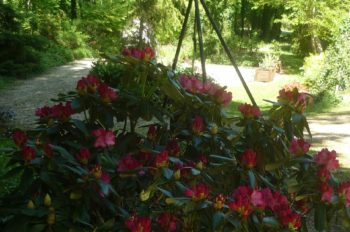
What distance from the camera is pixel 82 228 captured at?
1.47 m

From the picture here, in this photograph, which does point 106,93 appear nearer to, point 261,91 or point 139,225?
point 139,225

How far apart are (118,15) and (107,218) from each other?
21770 millimetres

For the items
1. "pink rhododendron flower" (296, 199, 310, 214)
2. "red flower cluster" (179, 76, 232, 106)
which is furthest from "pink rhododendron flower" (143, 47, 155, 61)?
"pink rhododendron flower" (296, 199, 310, 214)

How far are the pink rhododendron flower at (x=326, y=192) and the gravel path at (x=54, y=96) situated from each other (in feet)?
15.2

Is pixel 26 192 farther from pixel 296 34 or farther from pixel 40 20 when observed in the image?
pixel 296 34

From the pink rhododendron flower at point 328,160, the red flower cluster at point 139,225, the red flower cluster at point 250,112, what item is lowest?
the red flower cluster at point 139,225

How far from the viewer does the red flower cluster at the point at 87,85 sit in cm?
175

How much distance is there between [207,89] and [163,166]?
545 millimetres

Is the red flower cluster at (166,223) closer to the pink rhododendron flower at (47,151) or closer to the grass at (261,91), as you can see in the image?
the pink rhododendron flower at (47,151)

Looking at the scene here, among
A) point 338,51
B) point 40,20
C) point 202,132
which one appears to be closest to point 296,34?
point 338,51

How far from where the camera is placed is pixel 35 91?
1184 cm

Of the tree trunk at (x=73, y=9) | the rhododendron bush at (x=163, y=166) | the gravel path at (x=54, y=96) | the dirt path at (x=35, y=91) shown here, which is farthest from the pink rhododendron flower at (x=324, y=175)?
the tree trunk at (x=73, y=9)

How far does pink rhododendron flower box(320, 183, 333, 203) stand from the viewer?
1580 mm

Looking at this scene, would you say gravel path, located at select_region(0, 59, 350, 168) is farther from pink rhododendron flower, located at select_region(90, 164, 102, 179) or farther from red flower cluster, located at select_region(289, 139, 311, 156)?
pink rhododendron flower, located at select_region(90, 164, 102, 179)
